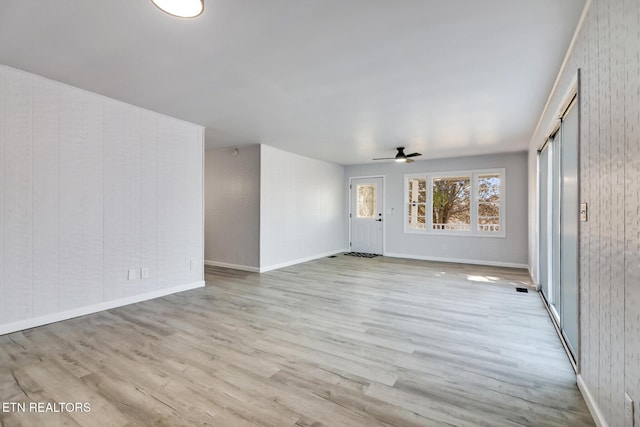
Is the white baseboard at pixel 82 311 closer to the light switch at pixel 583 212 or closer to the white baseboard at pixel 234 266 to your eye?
the white baseboard at pixel 234 266

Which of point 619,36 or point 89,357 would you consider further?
point 89,357

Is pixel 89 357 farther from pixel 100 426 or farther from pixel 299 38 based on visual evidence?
pixel 299 38

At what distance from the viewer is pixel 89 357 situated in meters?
2.41

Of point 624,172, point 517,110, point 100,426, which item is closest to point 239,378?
point 100,426

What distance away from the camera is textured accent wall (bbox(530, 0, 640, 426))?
1275 millimetres

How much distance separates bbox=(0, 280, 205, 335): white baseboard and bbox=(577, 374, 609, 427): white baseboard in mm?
4436

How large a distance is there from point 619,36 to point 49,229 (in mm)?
4590

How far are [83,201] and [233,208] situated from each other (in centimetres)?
297

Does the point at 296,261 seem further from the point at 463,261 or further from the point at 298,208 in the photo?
the point at 463,261

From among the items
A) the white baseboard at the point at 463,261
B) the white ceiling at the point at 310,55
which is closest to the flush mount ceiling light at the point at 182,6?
the white ceiling at the point at 310,55


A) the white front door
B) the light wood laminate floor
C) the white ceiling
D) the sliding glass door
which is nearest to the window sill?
the white front door

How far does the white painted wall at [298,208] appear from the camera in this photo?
5953 mm

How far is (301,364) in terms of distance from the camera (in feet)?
7.67

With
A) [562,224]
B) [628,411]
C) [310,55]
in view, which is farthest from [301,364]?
[562,224]
